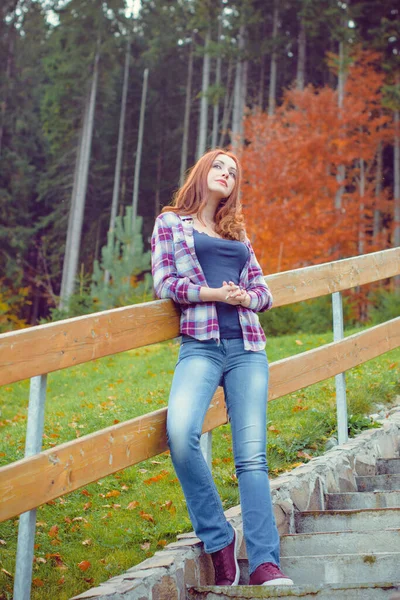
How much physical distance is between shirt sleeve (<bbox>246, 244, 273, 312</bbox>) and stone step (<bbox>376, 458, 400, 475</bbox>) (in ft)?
5.48

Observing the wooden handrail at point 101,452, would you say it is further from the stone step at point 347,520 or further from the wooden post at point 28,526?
the stone step at point 347,520

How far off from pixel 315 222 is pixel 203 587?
14.8m

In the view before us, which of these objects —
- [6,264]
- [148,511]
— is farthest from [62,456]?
[6,264]

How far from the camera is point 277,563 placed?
2895 mm

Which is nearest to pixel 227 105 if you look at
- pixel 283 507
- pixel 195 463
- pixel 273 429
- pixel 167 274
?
pixel 273 429

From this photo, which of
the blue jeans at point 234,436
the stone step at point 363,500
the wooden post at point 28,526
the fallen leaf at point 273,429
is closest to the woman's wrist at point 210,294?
the blue jeans at point 234,436

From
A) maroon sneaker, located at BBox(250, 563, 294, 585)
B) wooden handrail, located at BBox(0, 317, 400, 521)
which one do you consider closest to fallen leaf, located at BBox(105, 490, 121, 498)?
wooden handrail, located at BBox(0, 317, 400, 521)

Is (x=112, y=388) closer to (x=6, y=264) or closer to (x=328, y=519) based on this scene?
A: (x=328, y=519)

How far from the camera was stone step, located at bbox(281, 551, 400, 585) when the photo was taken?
9.15 ft

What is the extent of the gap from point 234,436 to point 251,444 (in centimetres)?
11

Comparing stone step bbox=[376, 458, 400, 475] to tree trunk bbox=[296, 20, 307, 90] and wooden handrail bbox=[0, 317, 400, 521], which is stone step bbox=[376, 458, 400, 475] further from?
tree trunk bbox=[296, 20, 307, 90]

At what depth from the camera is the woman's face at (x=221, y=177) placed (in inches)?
140

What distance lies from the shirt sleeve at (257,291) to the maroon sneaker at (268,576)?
1.15 metres

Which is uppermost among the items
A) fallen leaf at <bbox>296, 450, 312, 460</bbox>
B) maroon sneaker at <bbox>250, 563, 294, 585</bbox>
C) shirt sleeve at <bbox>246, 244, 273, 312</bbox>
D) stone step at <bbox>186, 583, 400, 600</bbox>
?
shirt sleeve at <bbox>246, 244, 273, 312</bbox>
